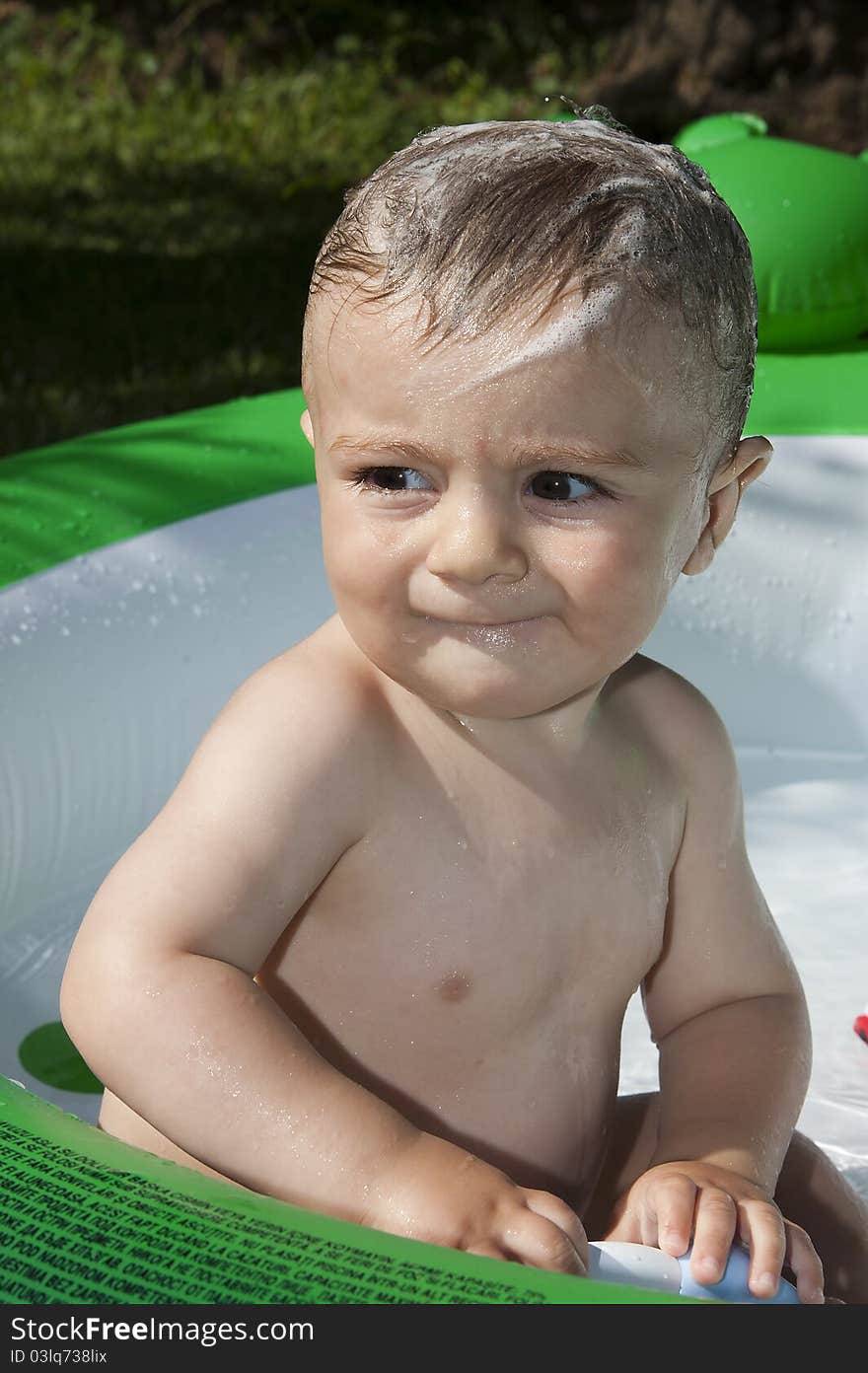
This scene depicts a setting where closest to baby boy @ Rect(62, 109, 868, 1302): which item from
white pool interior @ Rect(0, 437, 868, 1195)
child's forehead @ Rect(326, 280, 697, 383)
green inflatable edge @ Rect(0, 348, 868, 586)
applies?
child's forehead @ Rect(326, 280, 697, 383)

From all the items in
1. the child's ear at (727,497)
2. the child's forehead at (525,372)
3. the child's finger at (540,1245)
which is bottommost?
the child's finger at (540,1245)

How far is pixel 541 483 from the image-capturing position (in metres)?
1.27

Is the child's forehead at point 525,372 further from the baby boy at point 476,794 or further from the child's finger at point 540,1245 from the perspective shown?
the child's finger at point 540,1245

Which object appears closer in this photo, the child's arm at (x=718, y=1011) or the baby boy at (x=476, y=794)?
the baby boy at (x=476, y=794)

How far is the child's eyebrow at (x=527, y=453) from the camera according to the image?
1.24m

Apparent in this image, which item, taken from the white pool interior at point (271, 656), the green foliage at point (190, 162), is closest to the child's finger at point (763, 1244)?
the white pool interior at point (271, 656)

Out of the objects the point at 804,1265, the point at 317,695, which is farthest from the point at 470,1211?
the point at 317,695

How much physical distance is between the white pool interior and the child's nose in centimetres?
99

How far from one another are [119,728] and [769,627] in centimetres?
106

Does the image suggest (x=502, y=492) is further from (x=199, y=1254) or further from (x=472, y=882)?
(x=199, y=1254)

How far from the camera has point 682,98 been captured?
7273 mm

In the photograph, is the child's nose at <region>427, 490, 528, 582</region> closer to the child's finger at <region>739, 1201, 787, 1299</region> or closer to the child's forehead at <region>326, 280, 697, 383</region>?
the child's forehead at <region>326, 280, 697, 383</region>

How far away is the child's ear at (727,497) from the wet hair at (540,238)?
0.08 m
